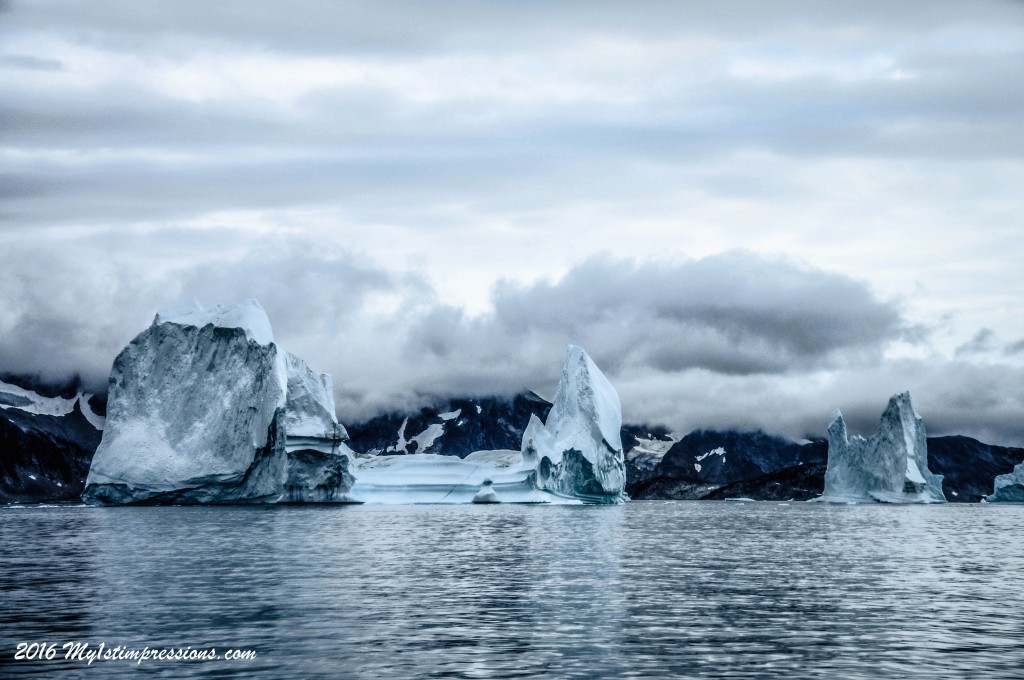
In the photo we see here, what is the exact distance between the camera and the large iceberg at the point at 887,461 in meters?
118

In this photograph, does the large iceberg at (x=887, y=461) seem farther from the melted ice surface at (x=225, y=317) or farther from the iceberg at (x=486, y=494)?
the melted ice surface at (x=225, y=317)

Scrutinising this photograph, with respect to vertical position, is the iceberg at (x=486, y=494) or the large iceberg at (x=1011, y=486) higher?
the large iceberg at (x=1011, y=486)

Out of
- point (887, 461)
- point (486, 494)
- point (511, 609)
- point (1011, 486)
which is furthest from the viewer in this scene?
point (1011, 486)

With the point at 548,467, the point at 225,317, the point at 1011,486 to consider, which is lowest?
the point at 548,467

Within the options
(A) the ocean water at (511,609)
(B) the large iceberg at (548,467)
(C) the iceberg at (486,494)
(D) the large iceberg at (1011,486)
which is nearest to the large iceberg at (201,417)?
(B) the large iceberg at (548,467)

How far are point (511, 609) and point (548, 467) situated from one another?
69.9 m

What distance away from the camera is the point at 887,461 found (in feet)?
400

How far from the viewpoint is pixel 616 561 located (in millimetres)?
31688

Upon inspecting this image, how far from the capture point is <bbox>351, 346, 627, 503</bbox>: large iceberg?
87.9 m

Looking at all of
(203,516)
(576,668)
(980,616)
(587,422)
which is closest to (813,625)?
(980,616)

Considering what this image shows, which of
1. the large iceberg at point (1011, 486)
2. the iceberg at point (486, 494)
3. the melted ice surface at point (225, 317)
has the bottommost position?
the iceberg at point (486, 494)

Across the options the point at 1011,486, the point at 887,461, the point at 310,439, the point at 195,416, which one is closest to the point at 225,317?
the point at 195,416

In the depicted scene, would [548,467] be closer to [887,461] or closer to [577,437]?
[577,437]

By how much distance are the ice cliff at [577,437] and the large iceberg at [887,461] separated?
43.1m
